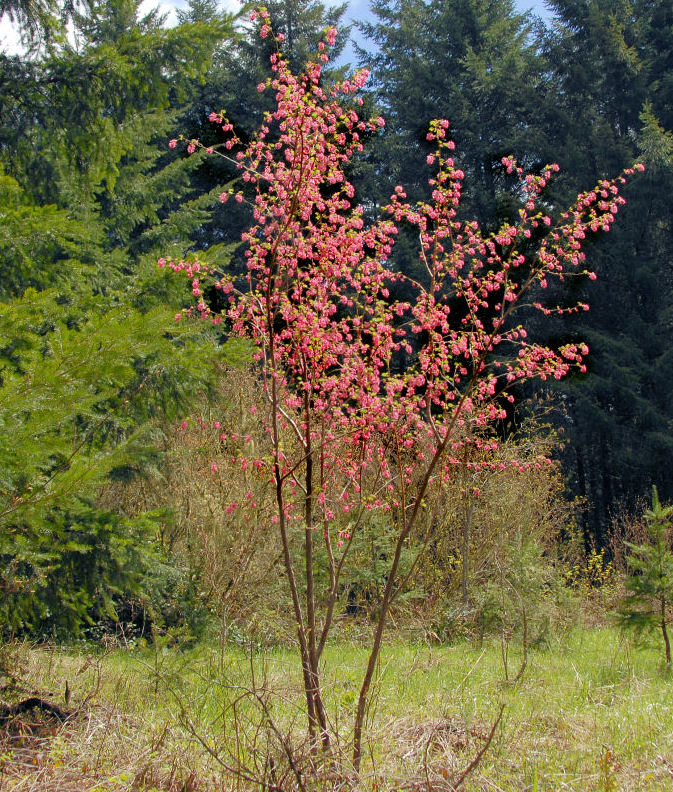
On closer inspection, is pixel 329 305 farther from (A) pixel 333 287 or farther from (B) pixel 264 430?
(B) pixel 264 430

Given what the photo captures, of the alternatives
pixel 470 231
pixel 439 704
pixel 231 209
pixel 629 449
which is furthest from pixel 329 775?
pixel 231 209

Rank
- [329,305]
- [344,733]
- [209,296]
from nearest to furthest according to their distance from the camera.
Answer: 1. [344,733]
2. [329,305]
3. [209,296]

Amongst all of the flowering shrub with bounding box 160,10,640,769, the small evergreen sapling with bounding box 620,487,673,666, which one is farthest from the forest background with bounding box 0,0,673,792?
the flowering shrub with bounding box 160,10,640,769

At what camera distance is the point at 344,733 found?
3771 millimetres

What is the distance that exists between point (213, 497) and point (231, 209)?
41.1ft

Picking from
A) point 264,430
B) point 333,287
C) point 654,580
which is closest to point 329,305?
point 333,287

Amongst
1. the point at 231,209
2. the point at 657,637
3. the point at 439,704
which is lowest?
the point at 657,637

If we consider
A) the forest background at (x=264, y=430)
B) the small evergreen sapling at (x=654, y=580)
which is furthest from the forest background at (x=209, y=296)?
the small evergreen sapling at (x=654, y=580)

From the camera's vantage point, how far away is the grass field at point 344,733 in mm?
3123

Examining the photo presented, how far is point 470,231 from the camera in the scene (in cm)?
453

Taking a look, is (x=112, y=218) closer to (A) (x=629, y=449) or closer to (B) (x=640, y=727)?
(B) (x=640, y=727)

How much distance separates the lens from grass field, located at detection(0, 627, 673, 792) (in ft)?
10.2

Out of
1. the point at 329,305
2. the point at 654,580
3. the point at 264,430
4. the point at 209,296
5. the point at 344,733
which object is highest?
the point at 209,296

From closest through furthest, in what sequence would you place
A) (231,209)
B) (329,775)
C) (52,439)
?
(329,775) → (52,439) → (231,209)
